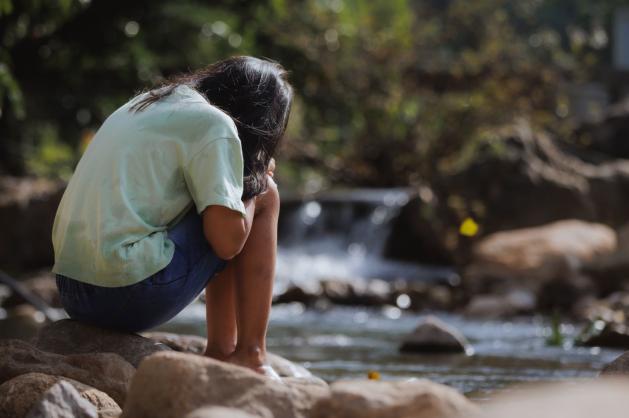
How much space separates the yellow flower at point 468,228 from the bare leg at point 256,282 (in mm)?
7278

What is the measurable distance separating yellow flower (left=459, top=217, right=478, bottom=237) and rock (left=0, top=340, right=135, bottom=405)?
7.66 metres

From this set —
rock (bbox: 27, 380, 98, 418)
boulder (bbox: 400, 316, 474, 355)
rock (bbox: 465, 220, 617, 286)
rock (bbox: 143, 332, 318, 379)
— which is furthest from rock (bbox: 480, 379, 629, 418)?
rock (bbox: 465, 220, 617, 286)

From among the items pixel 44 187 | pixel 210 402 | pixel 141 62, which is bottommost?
pixel 210 402

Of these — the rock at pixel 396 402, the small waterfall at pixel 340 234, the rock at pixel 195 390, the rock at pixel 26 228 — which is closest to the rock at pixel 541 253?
the small waterfall at pixel 340 234

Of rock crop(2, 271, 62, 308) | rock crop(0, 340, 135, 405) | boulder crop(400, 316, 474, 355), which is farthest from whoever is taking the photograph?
rock crop(2, 271, 62, 308)

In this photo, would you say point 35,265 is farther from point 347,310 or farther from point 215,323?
point 215,323

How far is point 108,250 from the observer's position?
317 centimetres

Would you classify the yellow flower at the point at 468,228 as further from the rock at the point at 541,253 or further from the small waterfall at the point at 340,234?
the rock at the point at 541,253

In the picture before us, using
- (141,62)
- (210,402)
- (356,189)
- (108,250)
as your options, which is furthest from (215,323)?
(356,189)

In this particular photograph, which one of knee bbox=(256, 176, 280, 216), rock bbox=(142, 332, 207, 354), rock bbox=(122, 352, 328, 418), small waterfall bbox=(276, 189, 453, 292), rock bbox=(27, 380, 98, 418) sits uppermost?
small waterfall bbox=(276, 189, 453, 292)

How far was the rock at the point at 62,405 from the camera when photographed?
2.63 m

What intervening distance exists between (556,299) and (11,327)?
417 cm

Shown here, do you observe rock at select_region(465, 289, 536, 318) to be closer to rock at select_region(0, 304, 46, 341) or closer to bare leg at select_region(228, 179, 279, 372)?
rock at select_region(0, 304, 46, 341)

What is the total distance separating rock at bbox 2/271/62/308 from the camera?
29.1 ft
